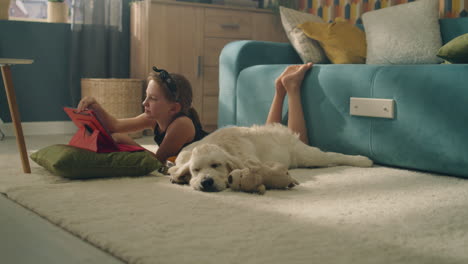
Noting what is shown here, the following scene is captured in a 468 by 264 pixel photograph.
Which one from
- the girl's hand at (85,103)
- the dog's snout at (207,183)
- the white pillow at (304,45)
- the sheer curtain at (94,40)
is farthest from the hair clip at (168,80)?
the sheer curtain at (94,40)

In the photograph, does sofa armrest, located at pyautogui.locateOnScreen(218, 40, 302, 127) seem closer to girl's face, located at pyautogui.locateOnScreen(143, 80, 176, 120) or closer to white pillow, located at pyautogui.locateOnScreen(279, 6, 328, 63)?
white pillow, located at pyautogui.locateOnScreen(279, 6, 328, 63)

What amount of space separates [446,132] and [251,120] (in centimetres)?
117

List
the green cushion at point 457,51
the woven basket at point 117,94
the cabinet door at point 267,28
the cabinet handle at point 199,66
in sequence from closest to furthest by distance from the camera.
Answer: the green cushion at point 457,51 < the woven basket at point 117,94 < the cabinet handle at point 199,66 < the cabinet door at point 267,28

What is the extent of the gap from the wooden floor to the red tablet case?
630 mm

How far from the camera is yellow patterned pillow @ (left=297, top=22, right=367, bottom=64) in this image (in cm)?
312

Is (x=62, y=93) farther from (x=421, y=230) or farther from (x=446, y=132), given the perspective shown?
(x=421, y=230)

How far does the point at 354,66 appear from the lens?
2.61 metres

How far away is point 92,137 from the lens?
2205 millimetres

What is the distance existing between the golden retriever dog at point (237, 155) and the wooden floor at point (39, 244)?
571 millimetres

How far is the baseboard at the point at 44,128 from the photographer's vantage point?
3816 millimetres

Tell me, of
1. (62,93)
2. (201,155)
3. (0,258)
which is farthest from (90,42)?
(0,258)

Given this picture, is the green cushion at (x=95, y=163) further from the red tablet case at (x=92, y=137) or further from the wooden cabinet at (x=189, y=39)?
the wooden cabinet at (x=189, y=39)

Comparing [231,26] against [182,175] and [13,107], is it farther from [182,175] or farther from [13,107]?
[182,175]

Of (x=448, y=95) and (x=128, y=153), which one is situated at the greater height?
(x=448, y=95)
